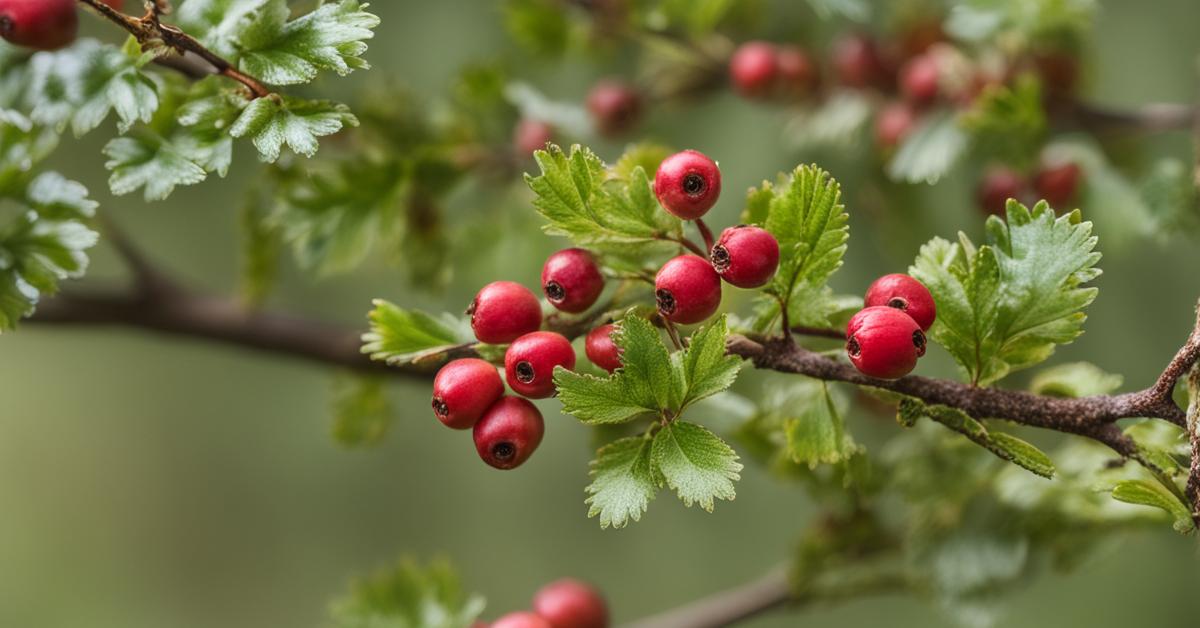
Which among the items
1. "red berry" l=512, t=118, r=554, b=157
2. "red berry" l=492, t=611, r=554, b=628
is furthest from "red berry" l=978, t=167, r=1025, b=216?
"red berry" l=492, t=611, r=554, b=628

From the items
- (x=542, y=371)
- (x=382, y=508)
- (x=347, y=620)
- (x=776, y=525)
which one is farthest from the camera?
(x=382, y=508)

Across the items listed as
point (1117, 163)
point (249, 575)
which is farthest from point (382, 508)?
point (1117, 163)

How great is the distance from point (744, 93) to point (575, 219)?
397mm

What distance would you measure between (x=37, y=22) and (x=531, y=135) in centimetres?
38

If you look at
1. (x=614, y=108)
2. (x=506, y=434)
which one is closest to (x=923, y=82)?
(x=614, y=108)

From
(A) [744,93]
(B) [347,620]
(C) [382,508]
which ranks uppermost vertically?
(A) [744,93]

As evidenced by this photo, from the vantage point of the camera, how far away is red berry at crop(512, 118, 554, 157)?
0.75 metres

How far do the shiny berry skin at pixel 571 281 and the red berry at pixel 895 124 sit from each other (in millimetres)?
407

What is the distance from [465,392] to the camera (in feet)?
1.30

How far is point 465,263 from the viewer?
747 mm

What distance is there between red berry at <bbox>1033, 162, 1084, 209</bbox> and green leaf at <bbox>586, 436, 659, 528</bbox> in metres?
0.44

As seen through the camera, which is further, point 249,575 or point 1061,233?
point 249,575

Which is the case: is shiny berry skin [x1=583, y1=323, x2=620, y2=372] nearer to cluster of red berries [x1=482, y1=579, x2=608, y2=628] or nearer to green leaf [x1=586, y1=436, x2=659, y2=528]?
green leaf [x1=586, y1=436, x2=659, y2=528]

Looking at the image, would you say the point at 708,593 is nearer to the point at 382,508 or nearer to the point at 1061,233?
the point at 382,508
